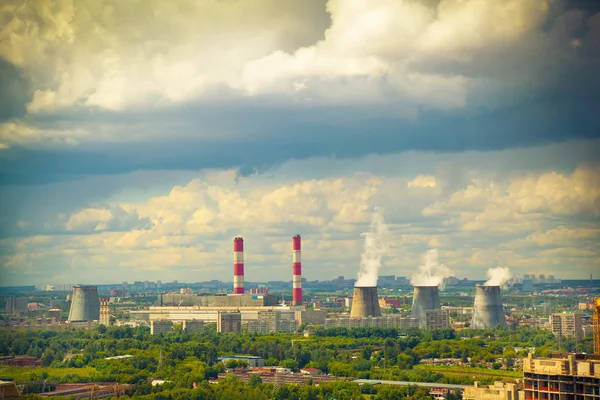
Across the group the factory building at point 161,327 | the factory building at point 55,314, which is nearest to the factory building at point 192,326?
the factory building at point 161,327

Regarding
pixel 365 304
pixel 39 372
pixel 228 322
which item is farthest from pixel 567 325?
pixel 39 372

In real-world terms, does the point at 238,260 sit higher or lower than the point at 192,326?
higher

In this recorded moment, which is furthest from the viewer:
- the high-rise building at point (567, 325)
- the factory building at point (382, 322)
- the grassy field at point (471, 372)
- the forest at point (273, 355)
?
the factory building at point (382, 322)

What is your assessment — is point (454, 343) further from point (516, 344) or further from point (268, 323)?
point (268, 323)

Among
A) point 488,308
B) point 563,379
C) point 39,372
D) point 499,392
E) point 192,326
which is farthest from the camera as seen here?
point 192,326

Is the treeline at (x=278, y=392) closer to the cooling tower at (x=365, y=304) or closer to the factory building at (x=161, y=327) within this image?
the factory building at (x=161, y=327)

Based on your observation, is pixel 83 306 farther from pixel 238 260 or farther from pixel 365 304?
pixel 365 304

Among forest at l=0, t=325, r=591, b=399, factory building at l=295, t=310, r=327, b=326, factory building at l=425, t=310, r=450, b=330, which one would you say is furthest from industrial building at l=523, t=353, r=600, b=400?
factory building at l=295, t=310, r=327, b=326
